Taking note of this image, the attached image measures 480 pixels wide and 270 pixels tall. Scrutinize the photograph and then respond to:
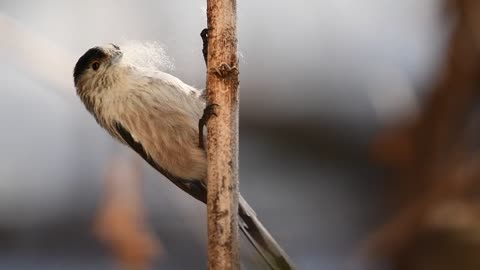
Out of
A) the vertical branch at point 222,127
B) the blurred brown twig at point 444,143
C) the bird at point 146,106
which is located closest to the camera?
the vertical branch at point 222,127

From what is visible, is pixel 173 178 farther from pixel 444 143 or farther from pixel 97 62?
pixel 444 143

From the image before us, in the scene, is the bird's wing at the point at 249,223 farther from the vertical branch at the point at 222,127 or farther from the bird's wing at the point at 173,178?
the vertical branch at the point at 222,127

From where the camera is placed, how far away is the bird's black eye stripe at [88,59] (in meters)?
2.25

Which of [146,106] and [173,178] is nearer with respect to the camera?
[146,106]

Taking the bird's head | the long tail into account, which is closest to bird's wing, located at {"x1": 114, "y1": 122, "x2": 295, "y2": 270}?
the long tail

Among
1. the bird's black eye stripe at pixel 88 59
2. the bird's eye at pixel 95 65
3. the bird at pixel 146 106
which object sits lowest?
the bird at pixel 146 106

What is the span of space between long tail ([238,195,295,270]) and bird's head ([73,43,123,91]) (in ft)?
1.49

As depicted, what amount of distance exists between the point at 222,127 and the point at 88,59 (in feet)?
2.10

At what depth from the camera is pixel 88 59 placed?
7.42 feet

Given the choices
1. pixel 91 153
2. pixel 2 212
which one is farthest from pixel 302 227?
pixel 2 212

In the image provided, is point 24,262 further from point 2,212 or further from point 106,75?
point 106,75

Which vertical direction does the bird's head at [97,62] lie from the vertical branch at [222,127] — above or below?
above

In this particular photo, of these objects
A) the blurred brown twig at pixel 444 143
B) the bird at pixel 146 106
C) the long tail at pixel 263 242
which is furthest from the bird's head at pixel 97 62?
the blurred brown twig at pixel 444 143

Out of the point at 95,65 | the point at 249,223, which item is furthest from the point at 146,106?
the point at 249,223
